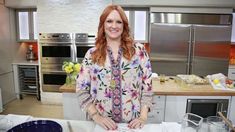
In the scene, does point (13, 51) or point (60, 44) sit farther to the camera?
point (13, 51)

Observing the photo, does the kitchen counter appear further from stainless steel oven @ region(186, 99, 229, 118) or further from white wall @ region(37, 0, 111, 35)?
white wall @ region(37, 0, 111, 35)

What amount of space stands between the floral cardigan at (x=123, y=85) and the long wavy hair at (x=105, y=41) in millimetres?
31

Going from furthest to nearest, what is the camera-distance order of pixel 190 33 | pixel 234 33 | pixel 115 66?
pixel 234 33
pixel 190 33
pixel 115 66

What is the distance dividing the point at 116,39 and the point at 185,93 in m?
1.26

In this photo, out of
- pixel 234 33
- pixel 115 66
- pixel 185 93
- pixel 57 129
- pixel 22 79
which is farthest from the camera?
pixel 22 79

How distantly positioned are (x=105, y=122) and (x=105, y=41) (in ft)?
1.63

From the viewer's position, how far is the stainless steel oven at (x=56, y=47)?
3.77 meters

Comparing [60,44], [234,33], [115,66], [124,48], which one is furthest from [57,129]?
[234,33]

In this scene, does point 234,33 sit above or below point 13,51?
above

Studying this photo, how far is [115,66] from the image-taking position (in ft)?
3.91

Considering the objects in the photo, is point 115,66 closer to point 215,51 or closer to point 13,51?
point 215,51

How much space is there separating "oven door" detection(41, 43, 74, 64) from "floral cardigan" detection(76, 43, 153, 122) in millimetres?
2687

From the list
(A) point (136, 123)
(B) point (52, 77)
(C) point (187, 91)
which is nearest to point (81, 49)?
(B) point (52, 77)

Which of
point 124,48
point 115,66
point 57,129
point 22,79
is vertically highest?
point 124,48
